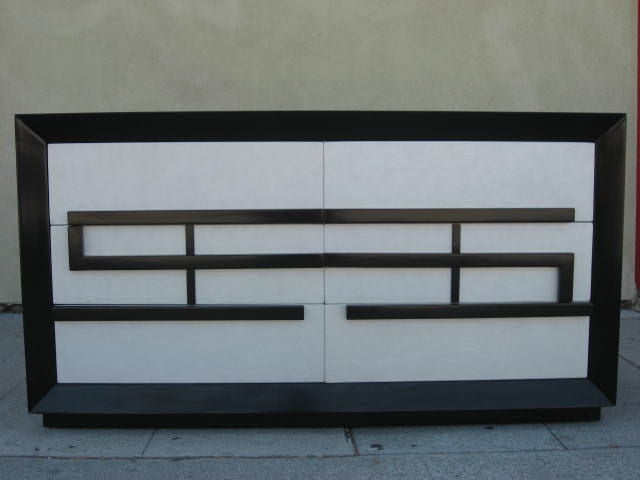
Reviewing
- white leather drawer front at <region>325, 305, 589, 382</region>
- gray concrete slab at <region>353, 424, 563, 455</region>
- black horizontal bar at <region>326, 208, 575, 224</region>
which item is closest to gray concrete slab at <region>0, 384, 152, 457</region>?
white leather drawer front at <region>325, 305, 589, 382</region>

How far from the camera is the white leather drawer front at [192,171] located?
295 cm

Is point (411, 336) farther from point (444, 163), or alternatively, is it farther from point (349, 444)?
point (444, 163)

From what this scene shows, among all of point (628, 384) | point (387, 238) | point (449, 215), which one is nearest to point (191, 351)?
point (387, 238)

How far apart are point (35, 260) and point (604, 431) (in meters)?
3.45

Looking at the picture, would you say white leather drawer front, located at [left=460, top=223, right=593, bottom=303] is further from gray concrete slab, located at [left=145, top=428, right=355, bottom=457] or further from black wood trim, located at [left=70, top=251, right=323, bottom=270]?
gray concrete slab, located at [left=145, top=428, right=355, bottom=457]

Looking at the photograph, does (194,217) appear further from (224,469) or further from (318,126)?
(224,469)

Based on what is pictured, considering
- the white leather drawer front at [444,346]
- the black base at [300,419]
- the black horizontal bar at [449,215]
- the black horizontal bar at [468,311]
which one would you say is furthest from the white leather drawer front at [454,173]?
the black base at [300,419]

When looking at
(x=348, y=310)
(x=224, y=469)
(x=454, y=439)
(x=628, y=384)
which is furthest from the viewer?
(x=628, y=384)

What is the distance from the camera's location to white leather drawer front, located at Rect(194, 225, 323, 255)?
2973 mm
